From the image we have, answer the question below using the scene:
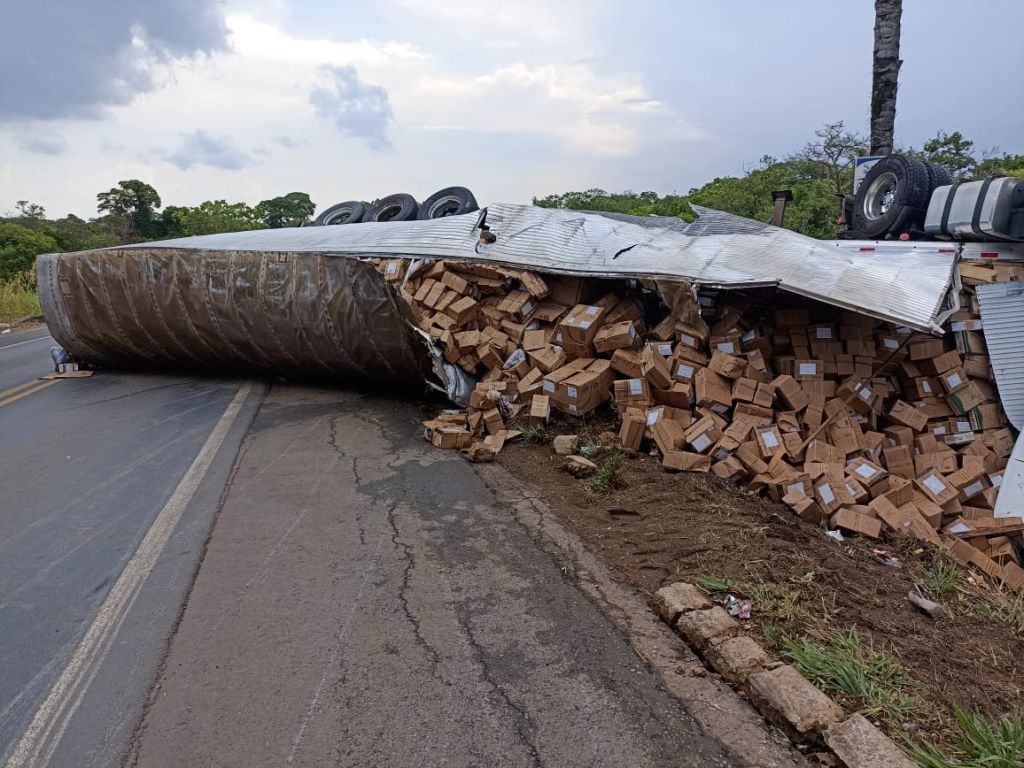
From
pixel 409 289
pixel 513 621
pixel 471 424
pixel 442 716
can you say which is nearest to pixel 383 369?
pixel 409 289

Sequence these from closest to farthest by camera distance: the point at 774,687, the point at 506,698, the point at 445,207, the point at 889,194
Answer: the point at 774,687 → the point at 506,698 → the point at 889,194 → the point at 445,207

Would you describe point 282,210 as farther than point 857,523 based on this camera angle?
Yes

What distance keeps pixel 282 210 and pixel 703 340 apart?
118 ft

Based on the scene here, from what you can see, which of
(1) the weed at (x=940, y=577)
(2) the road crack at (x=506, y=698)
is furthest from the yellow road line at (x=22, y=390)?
(1) the weed at (x=940, y=577)

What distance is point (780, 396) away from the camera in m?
6.38

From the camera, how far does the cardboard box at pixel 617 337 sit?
6.88m

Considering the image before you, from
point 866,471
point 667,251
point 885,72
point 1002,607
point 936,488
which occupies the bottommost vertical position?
point 1002,607

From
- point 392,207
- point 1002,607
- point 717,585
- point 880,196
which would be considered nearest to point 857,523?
point 1002,607

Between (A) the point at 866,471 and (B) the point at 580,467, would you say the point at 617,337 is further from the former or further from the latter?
(A) the point at 866,471

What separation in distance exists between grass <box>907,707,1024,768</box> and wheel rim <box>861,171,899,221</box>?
7139 millimetres

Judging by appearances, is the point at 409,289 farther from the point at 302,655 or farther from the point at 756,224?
the point at 302,655

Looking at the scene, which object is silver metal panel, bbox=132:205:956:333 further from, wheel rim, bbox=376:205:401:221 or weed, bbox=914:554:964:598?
wheel rim, bbox=376:205:401:221

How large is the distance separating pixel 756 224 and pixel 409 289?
3.94 metres

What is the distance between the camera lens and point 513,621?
376 cm
